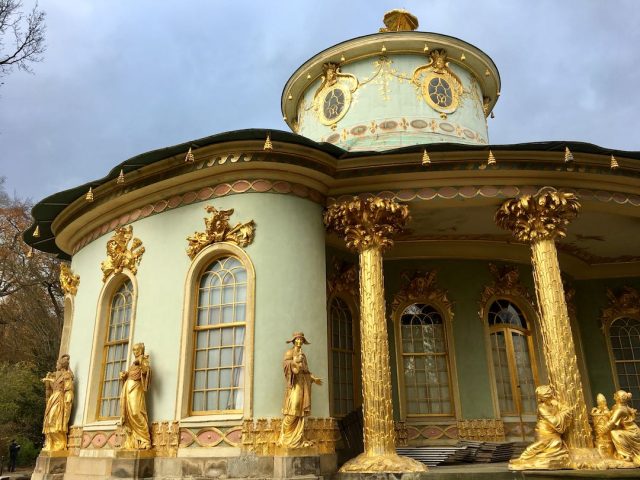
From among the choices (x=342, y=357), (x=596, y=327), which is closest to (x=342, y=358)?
(x=342, y=357)

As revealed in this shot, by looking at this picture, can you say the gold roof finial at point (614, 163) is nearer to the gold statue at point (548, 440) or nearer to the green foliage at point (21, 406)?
the gold statue at point (548, 440)

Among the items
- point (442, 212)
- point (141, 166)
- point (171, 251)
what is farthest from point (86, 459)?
point (442, 212)

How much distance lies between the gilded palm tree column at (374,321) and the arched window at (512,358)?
3.93m

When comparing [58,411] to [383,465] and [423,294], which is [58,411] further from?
[423,294]

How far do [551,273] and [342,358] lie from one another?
4.12 meters

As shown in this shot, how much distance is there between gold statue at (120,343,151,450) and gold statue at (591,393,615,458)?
6556mm

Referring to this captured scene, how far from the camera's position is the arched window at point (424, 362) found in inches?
438

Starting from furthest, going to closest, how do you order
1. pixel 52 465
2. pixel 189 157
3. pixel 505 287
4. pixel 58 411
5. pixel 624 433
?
pixel 505 287 < pixel 58 411 < pixel 52 465 < pixel 189 157 < pixel 624 433

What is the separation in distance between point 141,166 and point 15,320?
60.9ft

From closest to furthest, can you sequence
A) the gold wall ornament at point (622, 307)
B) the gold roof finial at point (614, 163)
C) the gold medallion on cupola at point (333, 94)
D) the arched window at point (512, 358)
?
1. the gold roof finial at point (614, 163)
2. the arched window at point (512, 358)
3. the gold medallion on cupola at point (333, 94)
4. the gold wall ornament at point (622, 307)

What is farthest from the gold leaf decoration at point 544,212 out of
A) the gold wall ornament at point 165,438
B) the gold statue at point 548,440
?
the gold wall ornament at point 165,438

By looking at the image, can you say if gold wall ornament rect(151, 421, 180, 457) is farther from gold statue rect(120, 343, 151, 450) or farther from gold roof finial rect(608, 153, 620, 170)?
gold roof finial rect(608, 153, 620, 170)

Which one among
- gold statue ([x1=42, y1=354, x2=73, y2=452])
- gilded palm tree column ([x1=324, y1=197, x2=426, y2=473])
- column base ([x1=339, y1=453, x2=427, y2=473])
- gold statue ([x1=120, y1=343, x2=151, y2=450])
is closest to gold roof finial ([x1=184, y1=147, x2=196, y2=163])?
gilded palm tree column ([x1=324, y1=197, x2=426, y2=473])

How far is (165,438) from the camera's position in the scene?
8.45m
